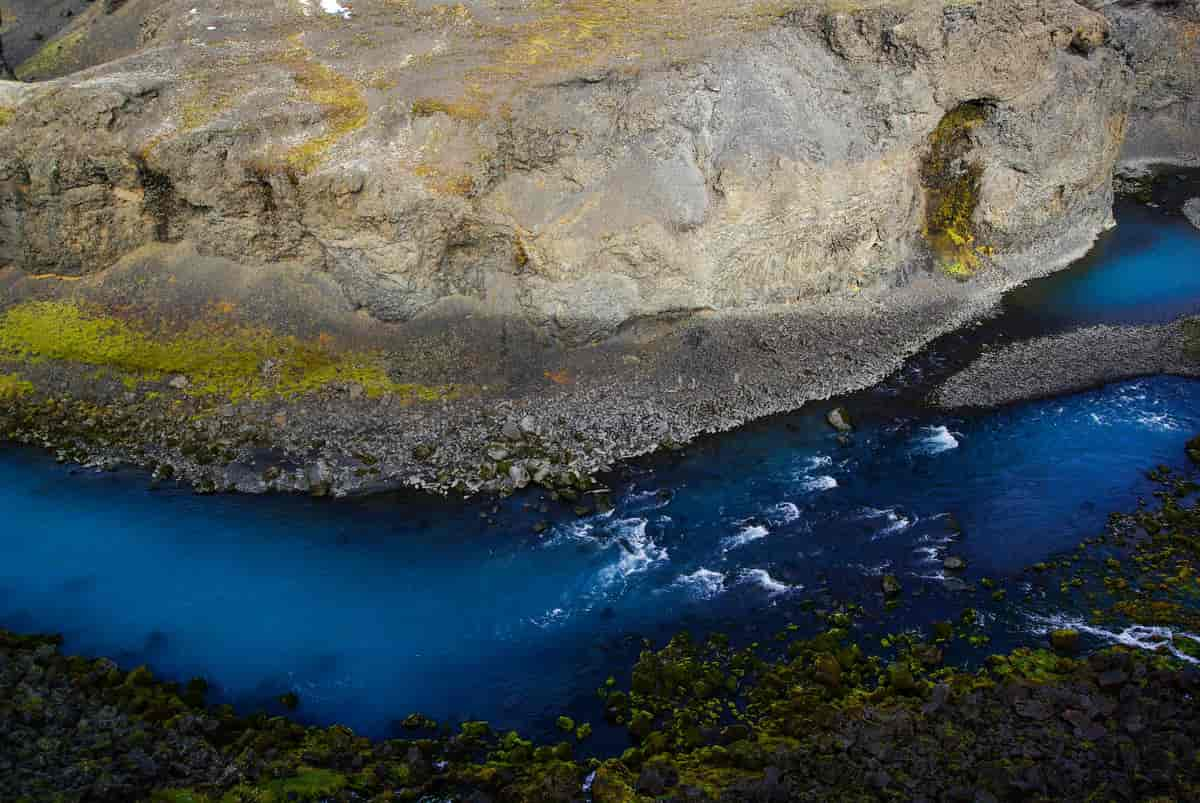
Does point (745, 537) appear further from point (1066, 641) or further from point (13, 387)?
point (13, 387)

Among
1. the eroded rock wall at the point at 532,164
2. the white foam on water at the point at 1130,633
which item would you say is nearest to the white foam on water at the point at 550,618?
the eroded rock wall at the point at 532,164

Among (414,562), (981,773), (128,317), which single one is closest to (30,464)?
(128,317)

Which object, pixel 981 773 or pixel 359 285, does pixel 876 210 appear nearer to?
pixel 359 285

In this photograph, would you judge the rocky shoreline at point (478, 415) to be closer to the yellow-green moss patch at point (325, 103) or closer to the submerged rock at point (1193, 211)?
the yellow-green moss patch at point (325, 103)

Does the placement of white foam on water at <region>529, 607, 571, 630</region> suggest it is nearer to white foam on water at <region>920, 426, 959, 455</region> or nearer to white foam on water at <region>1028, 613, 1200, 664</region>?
white foam on water at <region>1028, 613, 1200, 664</region>

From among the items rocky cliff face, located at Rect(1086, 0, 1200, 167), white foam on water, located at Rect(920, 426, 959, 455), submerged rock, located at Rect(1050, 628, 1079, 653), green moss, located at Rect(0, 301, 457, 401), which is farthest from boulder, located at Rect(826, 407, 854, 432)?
rocky cliff face, located at Rect(1086, 0, 1200, 167)

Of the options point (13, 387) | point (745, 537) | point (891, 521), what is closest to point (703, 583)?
point (745, 537)
